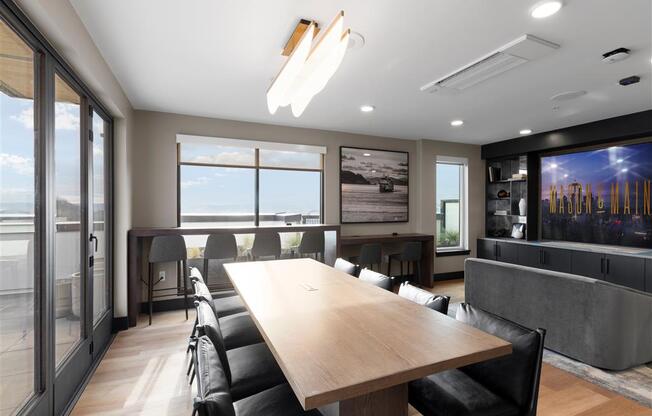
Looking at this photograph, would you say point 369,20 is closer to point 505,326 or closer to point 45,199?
point 505,326

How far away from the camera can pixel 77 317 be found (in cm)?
246

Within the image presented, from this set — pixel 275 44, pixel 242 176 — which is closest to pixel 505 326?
pixel 275 44

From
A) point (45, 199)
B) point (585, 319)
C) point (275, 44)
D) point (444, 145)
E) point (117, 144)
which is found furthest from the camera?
point (444, 145)

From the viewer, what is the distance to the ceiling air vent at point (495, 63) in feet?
7.63

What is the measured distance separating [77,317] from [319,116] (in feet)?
10.8

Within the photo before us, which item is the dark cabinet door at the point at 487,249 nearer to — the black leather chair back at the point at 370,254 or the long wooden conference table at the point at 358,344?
the black leather chair back at the point at 370,254

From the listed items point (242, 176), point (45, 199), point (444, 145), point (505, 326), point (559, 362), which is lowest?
point (559, 362)

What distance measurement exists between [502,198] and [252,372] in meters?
5.94

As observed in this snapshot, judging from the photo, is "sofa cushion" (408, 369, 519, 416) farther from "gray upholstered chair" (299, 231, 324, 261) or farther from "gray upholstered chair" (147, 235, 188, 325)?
"gray upholstered chair" (147, 235, 188, 325)

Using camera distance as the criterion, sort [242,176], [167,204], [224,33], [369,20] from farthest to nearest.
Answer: [242,176] < [167,204] < [224,33] < [369,20]

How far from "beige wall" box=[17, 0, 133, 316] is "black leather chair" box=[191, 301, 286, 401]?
166cm

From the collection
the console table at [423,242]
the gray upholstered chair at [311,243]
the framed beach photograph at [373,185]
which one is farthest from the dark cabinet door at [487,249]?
the gray upholstered chair at [311,243]

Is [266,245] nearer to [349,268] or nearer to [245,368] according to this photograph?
[349,268]

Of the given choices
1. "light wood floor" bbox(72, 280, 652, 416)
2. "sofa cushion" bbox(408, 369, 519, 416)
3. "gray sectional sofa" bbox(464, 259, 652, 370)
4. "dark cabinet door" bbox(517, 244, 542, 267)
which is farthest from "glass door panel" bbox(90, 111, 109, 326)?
"dark cabinet door" bbox(517, 244, 542, 267)
